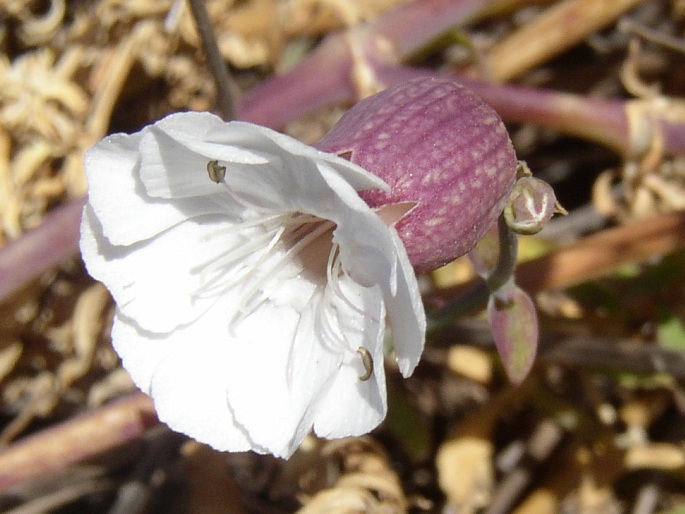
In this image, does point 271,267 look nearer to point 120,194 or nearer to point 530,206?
point 120,194

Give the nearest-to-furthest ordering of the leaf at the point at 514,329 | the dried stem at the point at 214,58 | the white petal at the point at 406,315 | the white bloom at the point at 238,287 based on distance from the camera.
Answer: the white petal at the point at 406,315 → the white bloom at the point at 238,287 → the leaf at the point at 514,329 → the dried stem at the point at 214,58

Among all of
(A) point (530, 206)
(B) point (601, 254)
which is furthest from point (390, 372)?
(A) point (530, 206)

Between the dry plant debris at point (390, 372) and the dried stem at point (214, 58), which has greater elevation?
the dried stem at point (214, 58)

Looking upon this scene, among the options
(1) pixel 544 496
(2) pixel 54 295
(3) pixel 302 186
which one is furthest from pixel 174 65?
(1) pixel 544 496

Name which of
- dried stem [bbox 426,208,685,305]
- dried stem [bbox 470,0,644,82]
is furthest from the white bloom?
dried stem [bbox 470,0,644,82]

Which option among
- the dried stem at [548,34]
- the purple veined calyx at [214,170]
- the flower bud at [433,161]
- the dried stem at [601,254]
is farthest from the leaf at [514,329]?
the dried stem at [548,34]

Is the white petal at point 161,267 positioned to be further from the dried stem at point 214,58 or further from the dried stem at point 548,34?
the dried stem at point 548,34
